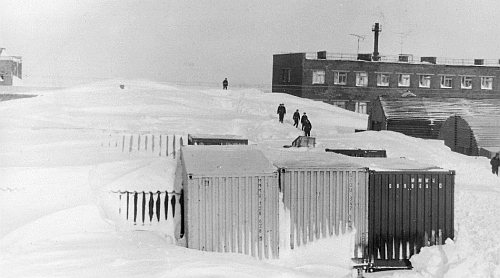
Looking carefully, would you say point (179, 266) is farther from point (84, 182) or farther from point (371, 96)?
point (371, 96)

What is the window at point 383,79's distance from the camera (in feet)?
188

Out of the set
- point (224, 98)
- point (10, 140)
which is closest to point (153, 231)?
point (10, 140)

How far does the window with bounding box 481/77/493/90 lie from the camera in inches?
2345

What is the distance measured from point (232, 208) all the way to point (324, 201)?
2.62m

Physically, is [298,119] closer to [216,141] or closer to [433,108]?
[433,108]

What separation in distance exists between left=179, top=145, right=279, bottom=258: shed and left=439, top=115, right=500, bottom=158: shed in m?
22.4

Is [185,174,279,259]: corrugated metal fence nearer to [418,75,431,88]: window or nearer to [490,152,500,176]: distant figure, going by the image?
[490,152,500,176]: distant figure

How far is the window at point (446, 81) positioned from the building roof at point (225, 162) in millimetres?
46467

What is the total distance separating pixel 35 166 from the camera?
66.1 ft

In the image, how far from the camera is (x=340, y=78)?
2232 inches

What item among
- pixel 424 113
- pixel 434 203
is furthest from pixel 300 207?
pixel 424 113

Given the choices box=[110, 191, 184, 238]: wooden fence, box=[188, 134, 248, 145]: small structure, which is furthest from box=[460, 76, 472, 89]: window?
box=[110, 191, 184, 238]: wooden fence

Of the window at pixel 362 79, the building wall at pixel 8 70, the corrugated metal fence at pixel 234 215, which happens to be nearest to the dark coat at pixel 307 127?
the window at pixel 362 79

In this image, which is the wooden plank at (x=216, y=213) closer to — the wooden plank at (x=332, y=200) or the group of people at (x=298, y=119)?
the wooden plank at (x=332, y=200)
